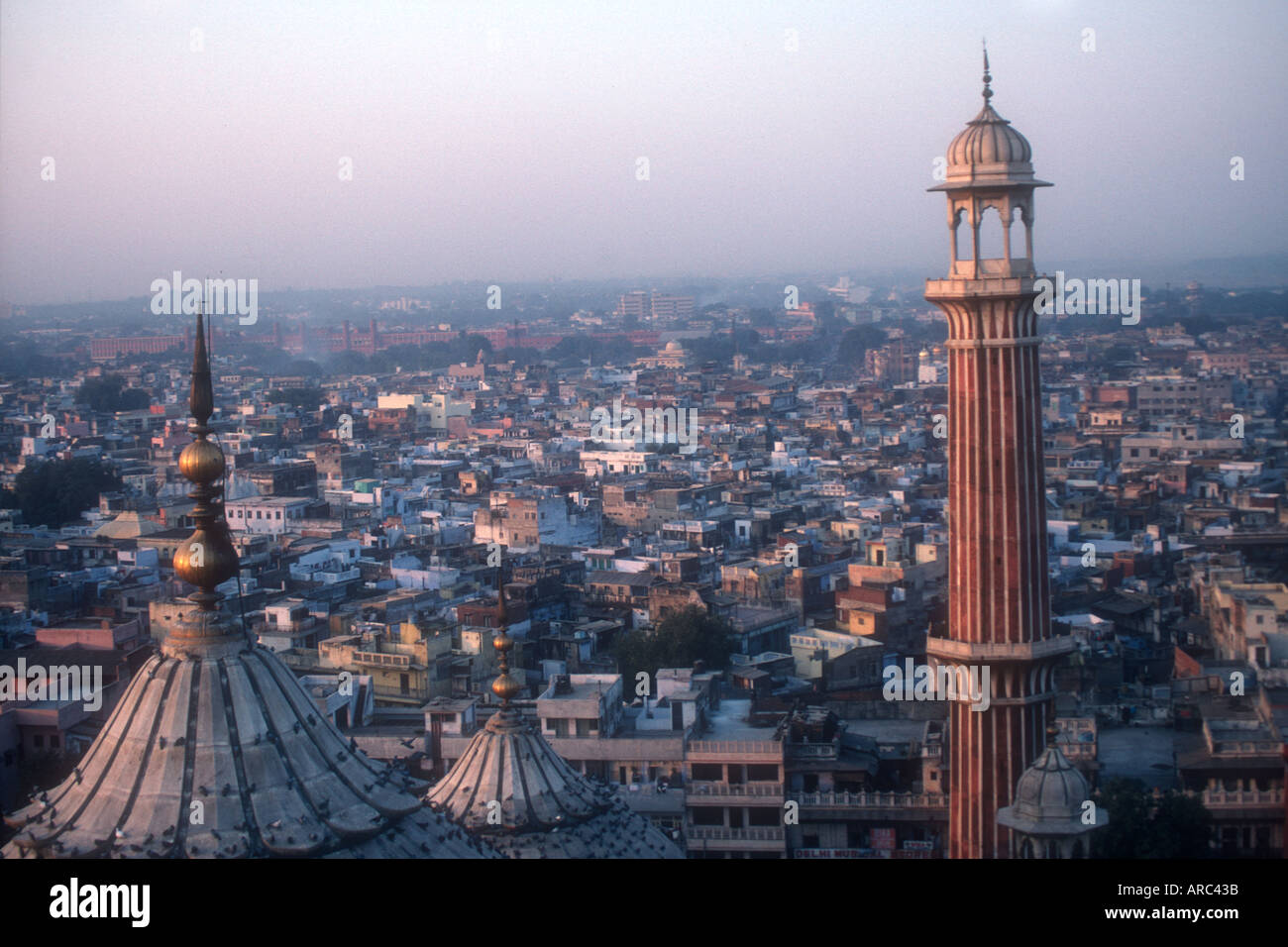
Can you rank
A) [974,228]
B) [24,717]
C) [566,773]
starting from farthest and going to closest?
1. [24,717]
2. [974,228]
3. [566,773]

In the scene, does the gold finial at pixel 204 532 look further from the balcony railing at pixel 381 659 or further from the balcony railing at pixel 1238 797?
the balcony railing at pixel 381 659

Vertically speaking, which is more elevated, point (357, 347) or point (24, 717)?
point (357, 347)

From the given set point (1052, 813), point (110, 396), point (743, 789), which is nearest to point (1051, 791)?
point (1052, 813)

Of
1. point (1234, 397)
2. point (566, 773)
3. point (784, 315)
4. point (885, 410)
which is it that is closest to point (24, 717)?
point (566, 773)

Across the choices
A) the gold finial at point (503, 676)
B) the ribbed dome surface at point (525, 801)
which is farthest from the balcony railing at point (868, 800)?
the gold finial at point (503, 676)

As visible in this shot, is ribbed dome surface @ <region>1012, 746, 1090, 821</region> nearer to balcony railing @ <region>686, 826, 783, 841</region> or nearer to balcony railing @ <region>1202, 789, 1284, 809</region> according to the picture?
balcony railing @ <region>1202, 789, 1284, 809</region>
